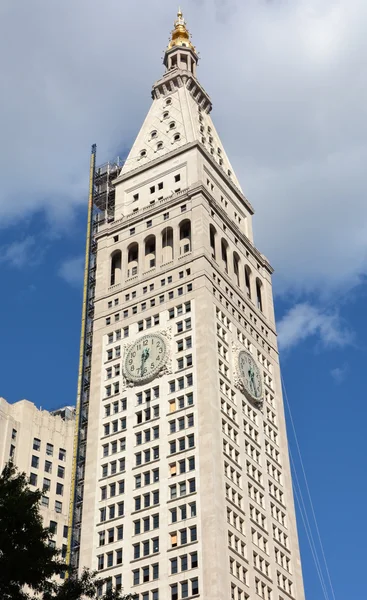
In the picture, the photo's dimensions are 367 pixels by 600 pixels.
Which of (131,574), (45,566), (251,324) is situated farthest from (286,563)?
(45,566)

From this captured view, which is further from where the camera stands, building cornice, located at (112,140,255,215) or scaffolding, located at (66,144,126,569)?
building cornice, located at (112,140,255,215)

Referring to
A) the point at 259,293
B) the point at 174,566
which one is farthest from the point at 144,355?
the point at 174,566

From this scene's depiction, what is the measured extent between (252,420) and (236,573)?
62.4 feet

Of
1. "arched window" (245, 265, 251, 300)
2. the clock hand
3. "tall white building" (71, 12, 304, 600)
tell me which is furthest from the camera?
"arched window" (245, 265, 251, 300)

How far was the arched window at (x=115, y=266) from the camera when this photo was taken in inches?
4252

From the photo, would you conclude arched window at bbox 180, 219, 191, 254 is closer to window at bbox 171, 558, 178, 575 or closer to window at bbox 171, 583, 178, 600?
window at bbox 171, 558, 178, 575

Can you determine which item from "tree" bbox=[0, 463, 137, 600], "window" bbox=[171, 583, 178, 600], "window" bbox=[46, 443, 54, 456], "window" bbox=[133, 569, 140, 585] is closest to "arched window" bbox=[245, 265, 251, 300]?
"window" bbox=[46, 443, 54, 456]

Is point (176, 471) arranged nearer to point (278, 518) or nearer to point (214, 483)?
point (214, 483)

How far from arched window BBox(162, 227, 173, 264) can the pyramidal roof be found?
13.1m

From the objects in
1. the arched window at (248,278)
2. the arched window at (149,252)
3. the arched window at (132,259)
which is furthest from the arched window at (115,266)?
the arched window at (248,278)

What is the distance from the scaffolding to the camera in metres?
98.3

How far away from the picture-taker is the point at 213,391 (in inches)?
3551

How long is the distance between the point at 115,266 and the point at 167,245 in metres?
7.98

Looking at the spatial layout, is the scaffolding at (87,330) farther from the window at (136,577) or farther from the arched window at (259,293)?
the arched window at (259,293)
